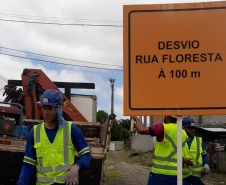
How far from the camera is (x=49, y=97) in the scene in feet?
13.0

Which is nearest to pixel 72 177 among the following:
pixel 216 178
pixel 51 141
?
pixel 51 141

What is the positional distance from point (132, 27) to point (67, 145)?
1.24 meters

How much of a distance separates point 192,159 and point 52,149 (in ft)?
7.88

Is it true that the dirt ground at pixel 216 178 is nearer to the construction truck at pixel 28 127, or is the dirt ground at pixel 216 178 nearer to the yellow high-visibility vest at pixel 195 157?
the construction truck at pixel 28 127

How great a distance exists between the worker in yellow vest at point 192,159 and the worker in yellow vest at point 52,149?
2061 mm

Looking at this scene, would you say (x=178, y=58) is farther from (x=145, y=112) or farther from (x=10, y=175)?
(x=10, y=175)

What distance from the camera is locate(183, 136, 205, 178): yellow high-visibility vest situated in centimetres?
561

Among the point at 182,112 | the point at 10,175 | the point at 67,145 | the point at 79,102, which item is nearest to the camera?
the point at 182,112

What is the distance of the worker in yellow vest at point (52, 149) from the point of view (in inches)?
151

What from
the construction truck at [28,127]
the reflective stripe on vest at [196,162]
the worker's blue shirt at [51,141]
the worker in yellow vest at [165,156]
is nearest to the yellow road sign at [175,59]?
the worker's blue shirt at [51,141]

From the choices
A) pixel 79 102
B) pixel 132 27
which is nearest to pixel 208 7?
pixel 132 27

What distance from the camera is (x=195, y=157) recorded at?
5.72 metres

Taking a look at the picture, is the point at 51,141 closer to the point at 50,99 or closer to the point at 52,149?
the point at 52,149

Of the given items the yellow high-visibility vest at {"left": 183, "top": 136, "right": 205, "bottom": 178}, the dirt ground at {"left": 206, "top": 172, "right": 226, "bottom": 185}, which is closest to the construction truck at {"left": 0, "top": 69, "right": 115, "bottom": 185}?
the yellow high-visibility vest at {"left": 183, "top": 136, "right": 205, "bottom": 178}
